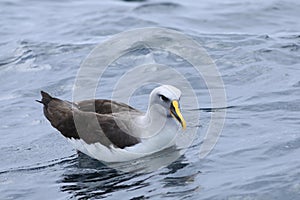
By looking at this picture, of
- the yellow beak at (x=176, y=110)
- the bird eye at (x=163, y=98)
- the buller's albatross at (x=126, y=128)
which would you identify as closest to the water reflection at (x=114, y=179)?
the buller's albatross at (x=126, y=128)

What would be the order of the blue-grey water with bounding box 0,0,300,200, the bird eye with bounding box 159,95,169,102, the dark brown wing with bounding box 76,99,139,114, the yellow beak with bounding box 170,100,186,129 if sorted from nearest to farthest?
the blue-grey water with bounding box 0,0,300,200 → the yellow beak with bounding box 170,100,186,129 → the bird eye with bounding box 159,95,169,102 → the dark brown wing with bounding box 76,99,139,114

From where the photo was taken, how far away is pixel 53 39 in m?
17.2

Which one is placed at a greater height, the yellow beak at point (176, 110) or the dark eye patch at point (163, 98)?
the dark eye patch at point (163, 98)

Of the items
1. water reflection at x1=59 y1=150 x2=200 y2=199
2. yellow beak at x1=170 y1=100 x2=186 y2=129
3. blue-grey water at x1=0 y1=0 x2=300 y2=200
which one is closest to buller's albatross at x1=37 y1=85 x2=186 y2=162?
yellow beak at x1=170 y1=100 x2=186 y2=129

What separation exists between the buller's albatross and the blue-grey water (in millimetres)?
305

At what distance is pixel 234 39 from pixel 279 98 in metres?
4.48

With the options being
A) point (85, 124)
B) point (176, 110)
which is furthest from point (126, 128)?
point (176, 110)

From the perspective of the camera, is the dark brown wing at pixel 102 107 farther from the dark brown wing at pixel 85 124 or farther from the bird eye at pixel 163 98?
the bird eye at pixel 163 98

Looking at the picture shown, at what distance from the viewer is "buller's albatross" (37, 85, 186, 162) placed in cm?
964

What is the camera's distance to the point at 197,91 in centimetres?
1283

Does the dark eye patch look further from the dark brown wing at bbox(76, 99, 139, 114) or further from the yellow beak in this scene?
the dark brown wing at bbox(76, 99, 139, 114)

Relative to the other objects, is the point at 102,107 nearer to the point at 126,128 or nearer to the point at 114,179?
the point at 126,128

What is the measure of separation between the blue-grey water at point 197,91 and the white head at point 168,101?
67 cm

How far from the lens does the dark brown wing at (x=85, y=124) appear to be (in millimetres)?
9717
